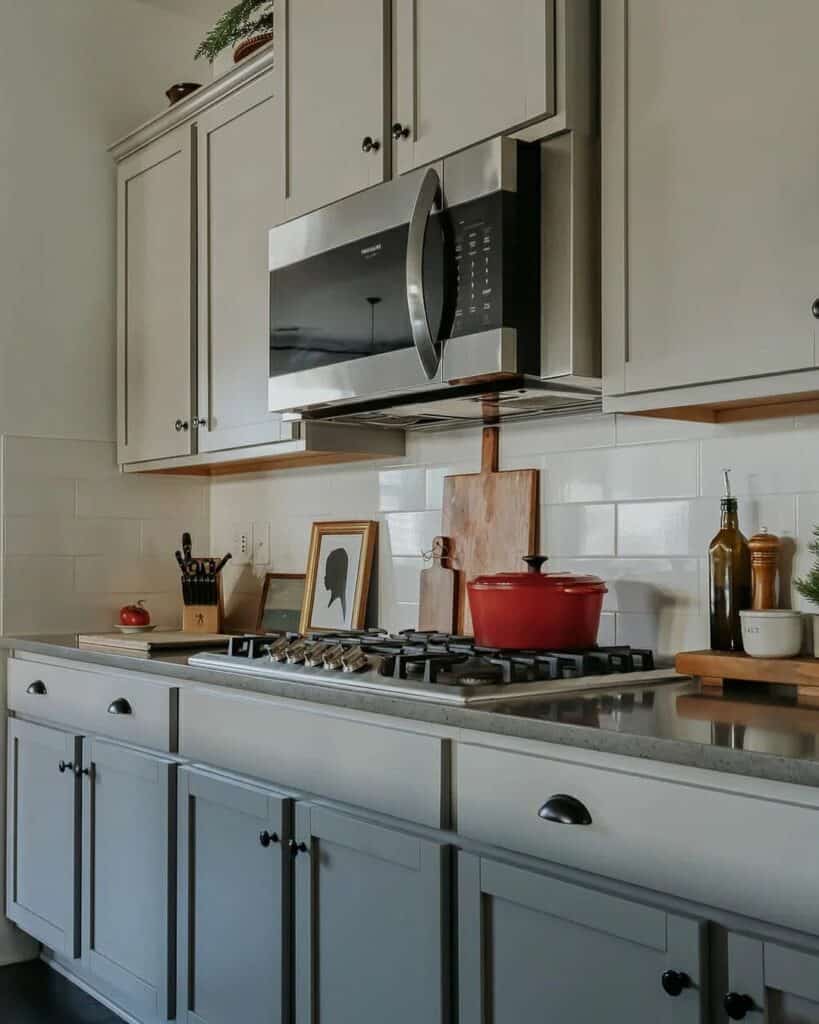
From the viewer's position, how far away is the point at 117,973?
9.02 ft

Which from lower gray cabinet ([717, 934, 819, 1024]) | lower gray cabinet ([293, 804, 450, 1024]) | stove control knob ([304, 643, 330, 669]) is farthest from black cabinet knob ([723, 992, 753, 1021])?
stove control knob ([304, 643, 330, 669])

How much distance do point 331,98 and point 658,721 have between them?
5.33 feet

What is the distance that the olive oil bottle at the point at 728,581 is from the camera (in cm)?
209

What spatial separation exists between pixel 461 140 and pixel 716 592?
0.98 m

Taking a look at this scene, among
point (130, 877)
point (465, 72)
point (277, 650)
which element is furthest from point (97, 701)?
point (465, 72)

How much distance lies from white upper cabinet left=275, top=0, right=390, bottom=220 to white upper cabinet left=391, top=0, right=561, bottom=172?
6 cm

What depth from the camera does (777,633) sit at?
6.29ft

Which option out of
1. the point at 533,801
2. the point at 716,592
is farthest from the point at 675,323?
the point at 533,801

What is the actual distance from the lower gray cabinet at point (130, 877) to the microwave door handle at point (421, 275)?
1.04 metres

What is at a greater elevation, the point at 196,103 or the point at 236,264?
the point at 196,103

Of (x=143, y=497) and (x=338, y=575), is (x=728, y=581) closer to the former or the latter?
(x=338, y=575)

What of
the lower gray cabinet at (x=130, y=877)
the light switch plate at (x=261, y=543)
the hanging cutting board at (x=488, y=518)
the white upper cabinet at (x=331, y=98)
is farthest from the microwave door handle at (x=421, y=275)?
the light switch plate at (x=261, y=543)

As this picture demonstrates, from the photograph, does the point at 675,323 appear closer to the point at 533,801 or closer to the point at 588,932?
the point at 533,801

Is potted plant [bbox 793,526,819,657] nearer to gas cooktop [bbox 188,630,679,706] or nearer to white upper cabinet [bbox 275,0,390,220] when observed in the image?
gas cooktop [bbox 188,630,679,706]
